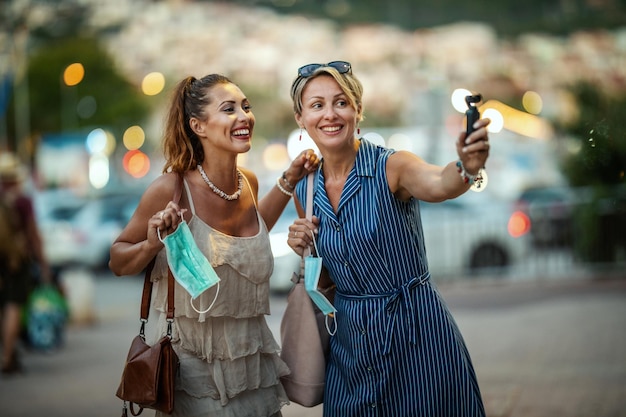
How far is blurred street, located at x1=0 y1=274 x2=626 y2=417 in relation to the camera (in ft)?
21.5

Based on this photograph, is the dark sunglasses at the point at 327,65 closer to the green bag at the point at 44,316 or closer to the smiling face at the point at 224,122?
the smiling face at the point at 224,122

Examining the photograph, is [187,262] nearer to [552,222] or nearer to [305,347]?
[305,347]

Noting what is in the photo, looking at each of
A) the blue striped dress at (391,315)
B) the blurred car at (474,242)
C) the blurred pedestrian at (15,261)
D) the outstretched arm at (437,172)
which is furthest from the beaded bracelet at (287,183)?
the blurred car at (474,242)

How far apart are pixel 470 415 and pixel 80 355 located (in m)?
6.63

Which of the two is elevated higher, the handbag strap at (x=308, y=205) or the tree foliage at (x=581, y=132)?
the tree foliage at (x=581, y=132)

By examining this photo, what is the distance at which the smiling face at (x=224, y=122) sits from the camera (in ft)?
11.7

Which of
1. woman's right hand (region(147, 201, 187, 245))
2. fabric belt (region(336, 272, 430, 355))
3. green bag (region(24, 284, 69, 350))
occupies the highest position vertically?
woman's right hand (region(147, 201, 187, 245))

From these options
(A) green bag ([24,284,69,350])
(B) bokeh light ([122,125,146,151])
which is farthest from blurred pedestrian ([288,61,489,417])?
(B) bokeh light ([122,125,146,151])

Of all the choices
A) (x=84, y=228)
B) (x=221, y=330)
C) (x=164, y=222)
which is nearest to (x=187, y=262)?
(x=164, y=222)

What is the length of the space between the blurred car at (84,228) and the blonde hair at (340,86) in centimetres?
1458

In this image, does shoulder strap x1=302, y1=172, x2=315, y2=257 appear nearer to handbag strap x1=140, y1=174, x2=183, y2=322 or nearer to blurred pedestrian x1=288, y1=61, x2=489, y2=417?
blurred pedestrian x1=288, y1=61, x2=489, y2=417

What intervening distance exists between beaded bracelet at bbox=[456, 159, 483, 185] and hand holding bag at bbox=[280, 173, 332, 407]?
89cm

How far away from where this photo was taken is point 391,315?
3.41m

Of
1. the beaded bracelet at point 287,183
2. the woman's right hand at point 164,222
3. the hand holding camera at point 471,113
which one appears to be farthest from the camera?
the beaded bracelet at point 287,183
